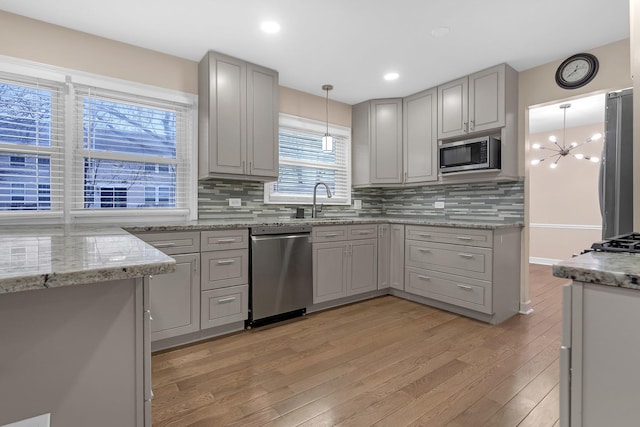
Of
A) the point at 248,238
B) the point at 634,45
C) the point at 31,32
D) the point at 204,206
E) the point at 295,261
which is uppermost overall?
the point at 31,32

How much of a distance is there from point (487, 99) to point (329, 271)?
91.3 inches

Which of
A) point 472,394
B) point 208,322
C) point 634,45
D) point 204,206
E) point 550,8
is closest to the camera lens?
point 634,45

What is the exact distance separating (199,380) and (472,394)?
1603 mm

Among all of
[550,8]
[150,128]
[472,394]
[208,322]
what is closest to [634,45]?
[550,8]

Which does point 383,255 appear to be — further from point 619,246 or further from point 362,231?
point 619,246

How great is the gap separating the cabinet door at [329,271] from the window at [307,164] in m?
0.82

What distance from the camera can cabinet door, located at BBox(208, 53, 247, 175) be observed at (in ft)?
9.43

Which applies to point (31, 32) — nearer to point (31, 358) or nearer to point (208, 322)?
point (208, 322)

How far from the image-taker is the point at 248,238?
2.75m

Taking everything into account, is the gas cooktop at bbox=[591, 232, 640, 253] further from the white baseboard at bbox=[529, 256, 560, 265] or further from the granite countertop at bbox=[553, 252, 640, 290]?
the white baseboard at bbox=[529, 256, 560, 265]

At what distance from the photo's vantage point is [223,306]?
262cm

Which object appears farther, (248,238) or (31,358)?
(248,238)

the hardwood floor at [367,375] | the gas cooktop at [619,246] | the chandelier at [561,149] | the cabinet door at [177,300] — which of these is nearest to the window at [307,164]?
the cabinet door at [177,300]

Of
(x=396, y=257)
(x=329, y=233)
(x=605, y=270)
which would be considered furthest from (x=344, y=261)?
(x=605, y=270)
